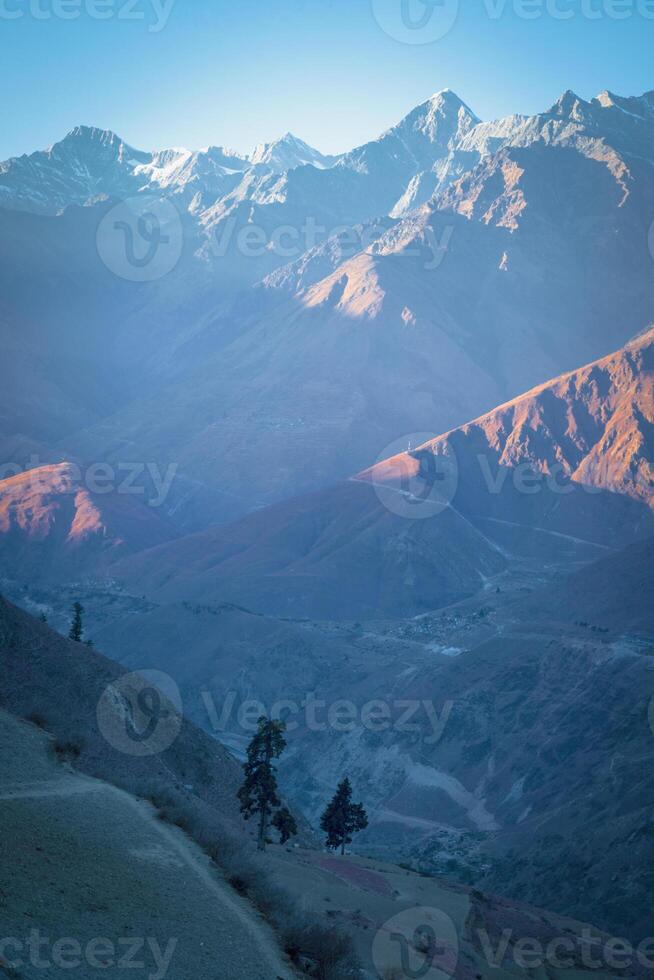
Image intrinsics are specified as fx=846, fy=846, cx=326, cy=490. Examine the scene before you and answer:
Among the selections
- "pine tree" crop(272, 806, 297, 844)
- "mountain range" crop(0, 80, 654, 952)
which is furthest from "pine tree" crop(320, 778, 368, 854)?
"pine tree" crop(272, 806, 297, 844)

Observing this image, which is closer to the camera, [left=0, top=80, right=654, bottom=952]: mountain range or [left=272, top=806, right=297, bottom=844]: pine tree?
[left=272, top=806, right=297, bottom=844]: pine tree

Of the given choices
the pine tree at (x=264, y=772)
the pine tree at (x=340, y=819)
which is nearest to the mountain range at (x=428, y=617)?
the pine tree at (x=264, y=772)

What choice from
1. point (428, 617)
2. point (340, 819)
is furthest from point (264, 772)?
point (428, 617)

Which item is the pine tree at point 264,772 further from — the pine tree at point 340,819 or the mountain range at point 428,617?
the pine tree at point 340,819

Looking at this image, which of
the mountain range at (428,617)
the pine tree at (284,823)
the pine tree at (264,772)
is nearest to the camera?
the pine tree at (264,772)

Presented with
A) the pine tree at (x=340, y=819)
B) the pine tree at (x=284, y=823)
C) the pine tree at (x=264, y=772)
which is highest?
the pine tree at (x=264, y=772)

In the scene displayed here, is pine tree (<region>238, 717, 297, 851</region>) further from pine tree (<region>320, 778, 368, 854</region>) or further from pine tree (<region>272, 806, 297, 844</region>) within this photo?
pine tree (<region>320, 778, 368, 854</region>)

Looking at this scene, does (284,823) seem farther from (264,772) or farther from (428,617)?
(428,617)

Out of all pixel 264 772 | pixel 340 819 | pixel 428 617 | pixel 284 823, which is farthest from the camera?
pixel 428 617

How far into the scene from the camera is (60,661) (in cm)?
4056

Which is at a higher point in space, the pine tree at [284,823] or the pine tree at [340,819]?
the pine tree at [284,823]

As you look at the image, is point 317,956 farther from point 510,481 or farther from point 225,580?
point 510,481

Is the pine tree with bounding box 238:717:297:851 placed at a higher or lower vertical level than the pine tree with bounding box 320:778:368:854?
higher

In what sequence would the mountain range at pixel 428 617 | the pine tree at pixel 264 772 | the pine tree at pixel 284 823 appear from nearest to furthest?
the pine tree at pixel 264 772, the pine tree at pixel 284 823, the mountain range at pixel 428 617
